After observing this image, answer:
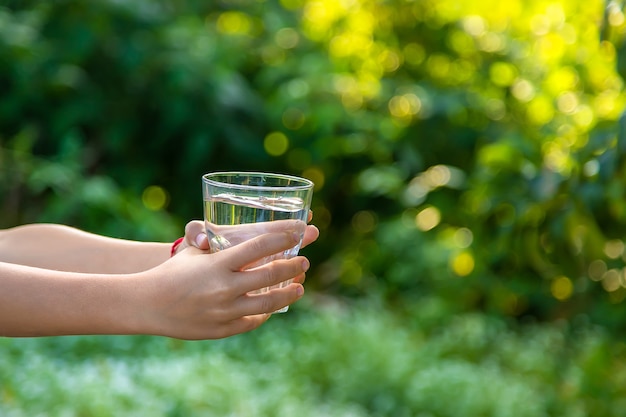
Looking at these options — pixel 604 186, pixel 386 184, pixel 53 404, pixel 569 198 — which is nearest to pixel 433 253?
pixel 386 184

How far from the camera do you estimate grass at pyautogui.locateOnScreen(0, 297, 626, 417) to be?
9.09 feet

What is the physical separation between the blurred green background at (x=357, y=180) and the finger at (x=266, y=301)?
1401 mm

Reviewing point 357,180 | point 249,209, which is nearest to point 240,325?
point 249,209

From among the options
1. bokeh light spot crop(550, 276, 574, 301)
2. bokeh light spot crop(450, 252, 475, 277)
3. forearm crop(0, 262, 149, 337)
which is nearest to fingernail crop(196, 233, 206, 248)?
forearm crop(0, 262, 149, 337)

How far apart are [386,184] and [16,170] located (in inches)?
62.8

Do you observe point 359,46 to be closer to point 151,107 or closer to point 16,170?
point 151,107

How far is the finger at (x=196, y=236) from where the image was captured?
4.57ft

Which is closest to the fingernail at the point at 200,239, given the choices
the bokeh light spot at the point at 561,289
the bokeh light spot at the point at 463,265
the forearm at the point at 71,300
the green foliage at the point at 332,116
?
the forearm at the point at 71,300

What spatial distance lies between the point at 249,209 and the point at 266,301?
0.13 meters

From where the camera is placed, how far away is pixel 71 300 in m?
1.28

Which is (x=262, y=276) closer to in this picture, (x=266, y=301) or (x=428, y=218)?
(x=266, y=301)

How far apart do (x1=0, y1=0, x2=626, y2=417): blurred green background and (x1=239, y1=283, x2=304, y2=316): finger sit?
4.59ft

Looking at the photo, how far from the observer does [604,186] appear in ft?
7.95

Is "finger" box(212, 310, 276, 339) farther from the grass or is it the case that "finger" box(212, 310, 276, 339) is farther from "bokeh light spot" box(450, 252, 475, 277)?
"bokeh light spot" box(450, 252, 475, 277)
